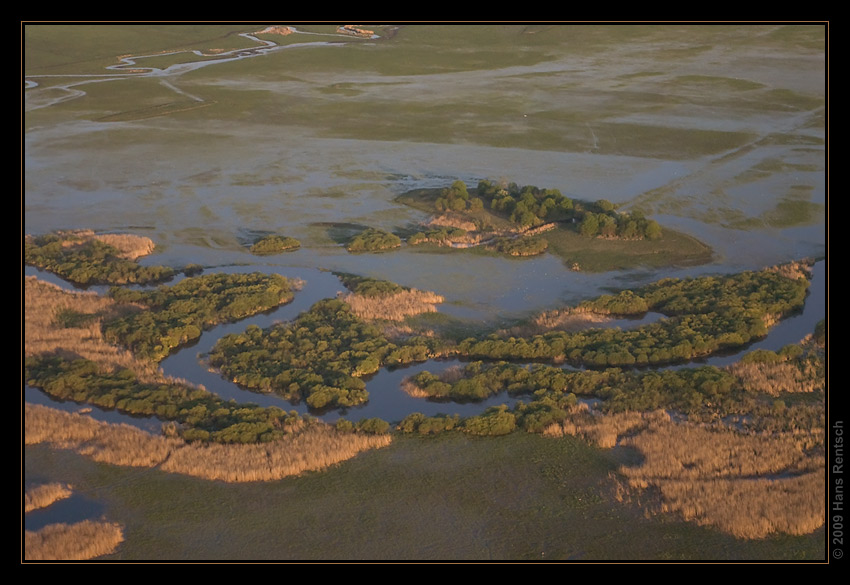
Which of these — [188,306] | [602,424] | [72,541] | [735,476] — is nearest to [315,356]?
[188,306]

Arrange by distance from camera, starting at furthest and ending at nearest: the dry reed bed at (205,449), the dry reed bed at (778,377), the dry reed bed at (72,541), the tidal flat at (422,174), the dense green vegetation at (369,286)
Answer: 1. the dense green vegetation at (369,286)
2. the dry reed bed at (778,377)
3. the dry reed bed at (205,449)
4. the tidal flat at (422,174)
5. the dry reed bed at (72,541)

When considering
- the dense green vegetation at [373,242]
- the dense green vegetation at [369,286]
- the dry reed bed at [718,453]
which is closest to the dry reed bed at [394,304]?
the dense green vegetation at [369,286]

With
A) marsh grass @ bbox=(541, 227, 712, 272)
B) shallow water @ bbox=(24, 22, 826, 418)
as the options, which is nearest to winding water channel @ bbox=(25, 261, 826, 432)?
shallow water @ bbox=(24, 22, 826, 418)

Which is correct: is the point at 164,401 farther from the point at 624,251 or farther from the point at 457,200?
the point at 457,200

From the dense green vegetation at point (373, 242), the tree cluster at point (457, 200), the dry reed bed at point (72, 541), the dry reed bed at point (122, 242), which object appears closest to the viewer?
the dry reed bed at point (72, 541)

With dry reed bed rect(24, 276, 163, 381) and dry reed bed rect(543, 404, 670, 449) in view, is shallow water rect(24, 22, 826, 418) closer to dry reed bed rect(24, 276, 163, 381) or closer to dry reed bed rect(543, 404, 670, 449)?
dry reed bed rect(24, 276, 163, 381)

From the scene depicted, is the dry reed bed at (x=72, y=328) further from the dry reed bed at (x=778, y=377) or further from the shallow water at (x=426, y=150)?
the dry reed bed at (x=778, y=377)

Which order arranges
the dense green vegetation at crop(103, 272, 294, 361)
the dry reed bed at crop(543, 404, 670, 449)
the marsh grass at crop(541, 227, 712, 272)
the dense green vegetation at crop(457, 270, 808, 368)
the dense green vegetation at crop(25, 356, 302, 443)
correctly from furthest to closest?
the marsh grass at crop(541, 227, 712, 272), the dense green vegetation at crop(103, 272, 294, 361), the dense green vegetation at crop(457, 270, 808, 368), the dense green vegetation at crop(25, 356, 302, 443), the dry reed bed at crop(543, 404, 670, 449)
